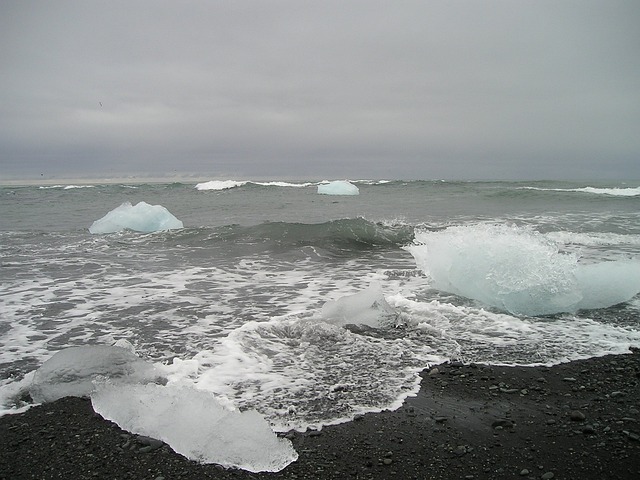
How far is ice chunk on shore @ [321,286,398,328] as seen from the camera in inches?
193

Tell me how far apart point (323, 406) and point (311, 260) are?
649 centimetres

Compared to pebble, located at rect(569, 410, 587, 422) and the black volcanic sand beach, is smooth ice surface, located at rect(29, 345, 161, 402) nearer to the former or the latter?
the black volcanic sand beach

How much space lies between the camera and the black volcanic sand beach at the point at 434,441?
247cm

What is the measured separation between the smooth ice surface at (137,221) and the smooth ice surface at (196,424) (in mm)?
11706

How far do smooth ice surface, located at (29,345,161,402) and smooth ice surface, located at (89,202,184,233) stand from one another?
36.0 ft

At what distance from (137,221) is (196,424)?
12884 millimetres

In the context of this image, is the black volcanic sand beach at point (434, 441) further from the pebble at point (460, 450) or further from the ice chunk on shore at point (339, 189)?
the ice chunk on shore at point (339, 189)

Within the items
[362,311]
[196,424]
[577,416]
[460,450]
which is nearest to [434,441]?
[460,450]

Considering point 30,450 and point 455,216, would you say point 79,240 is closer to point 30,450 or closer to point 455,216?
point 30,450

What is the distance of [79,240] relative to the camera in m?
12.5

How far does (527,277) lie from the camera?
218 inches

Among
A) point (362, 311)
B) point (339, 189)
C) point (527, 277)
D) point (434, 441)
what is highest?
point (339, 189)

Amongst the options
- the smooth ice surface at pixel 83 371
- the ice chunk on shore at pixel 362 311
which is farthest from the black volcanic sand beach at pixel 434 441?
the ice chunk on shore at pixel 362 311

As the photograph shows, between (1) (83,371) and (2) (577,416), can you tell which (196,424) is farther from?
(2) (577,416)
